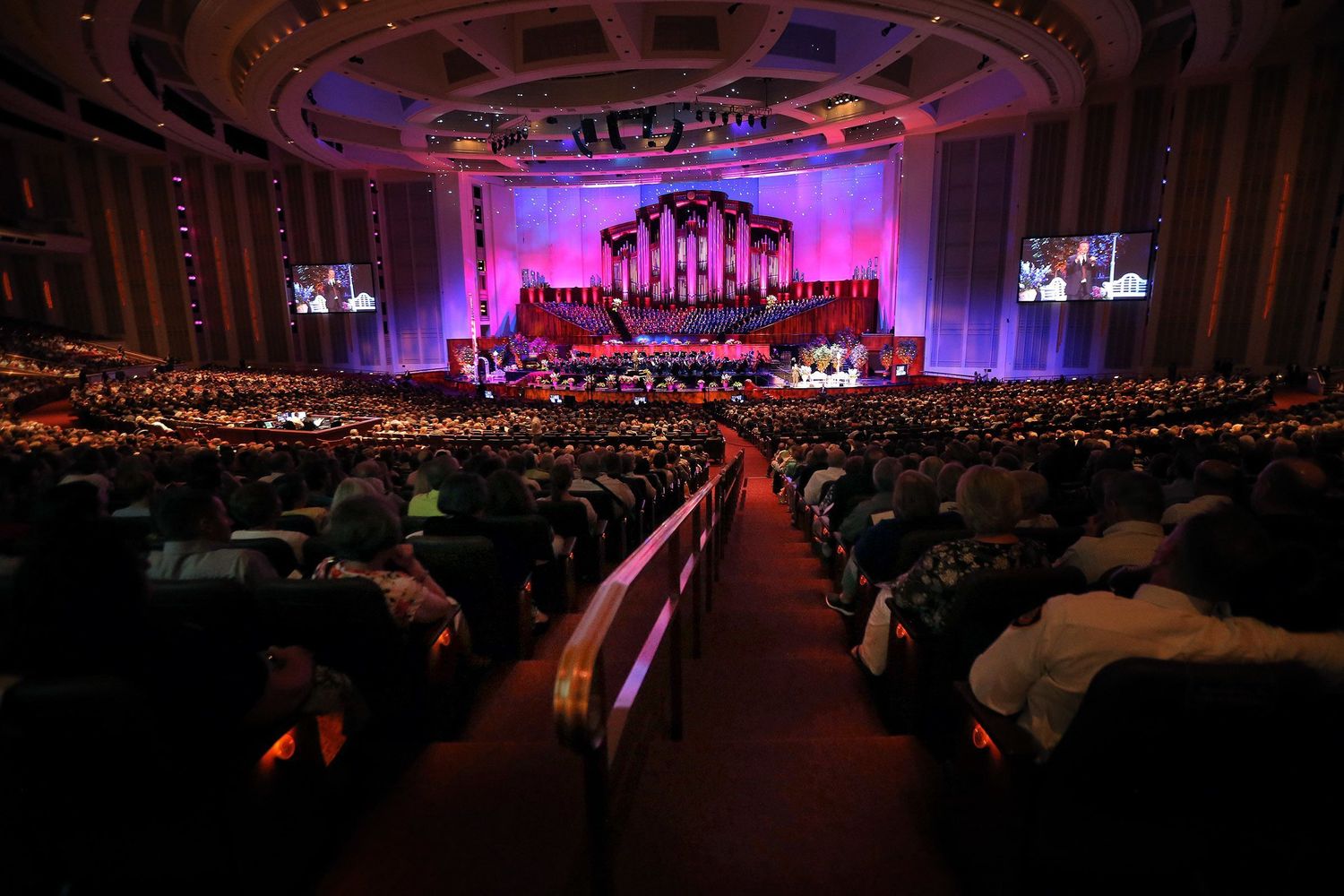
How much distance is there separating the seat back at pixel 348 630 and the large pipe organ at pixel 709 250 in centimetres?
2469

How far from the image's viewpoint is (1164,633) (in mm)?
1310

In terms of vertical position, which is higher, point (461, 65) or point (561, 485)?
point (461, 65)

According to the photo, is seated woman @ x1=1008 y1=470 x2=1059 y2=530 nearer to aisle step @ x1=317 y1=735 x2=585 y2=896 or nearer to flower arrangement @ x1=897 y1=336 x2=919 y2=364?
aisle step @ x1=317 y1=735 x2=585 y2=896

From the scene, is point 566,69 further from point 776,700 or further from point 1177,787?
point 1177,787

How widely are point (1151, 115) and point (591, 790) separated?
22548 mm

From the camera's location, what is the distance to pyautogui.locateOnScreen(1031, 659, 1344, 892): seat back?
118cm

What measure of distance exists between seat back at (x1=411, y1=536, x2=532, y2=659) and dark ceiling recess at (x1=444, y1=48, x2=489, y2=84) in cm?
1819

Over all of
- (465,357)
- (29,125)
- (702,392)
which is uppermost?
(29,125)

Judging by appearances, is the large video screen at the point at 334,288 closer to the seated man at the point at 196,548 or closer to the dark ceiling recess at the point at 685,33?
the dark ceiling recess at the point at 685,33

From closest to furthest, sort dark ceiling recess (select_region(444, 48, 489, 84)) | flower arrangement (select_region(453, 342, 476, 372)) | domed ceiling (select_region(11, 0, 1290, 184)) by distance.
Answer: domed ceiling (select_region(11, 0, 1290, 184))
dark ceiling recess (select_region(444, 48, 489, 84))
flower arrangement (select_region(453, 342, 476, 372))

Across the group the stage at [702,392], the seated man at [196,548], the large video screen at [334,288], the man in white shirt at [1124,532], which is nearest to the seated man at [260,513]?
the seated man at [196,548]

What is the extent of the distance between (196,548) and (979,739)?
2429mm

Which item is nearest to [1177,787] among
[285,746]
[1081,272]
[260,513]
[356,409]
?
[285,746]

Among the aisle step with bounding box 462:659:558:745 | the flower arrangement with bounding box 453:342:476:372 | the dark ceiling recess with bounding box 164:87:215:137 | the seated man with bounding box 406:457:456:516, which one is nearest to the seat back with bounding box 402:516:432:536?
the seated man with bounding box 406:457:456:516
